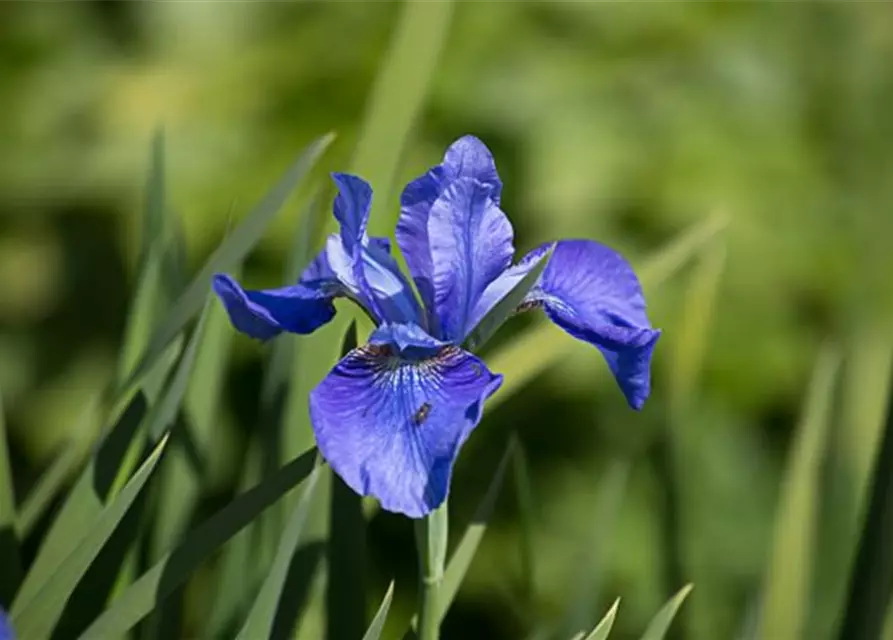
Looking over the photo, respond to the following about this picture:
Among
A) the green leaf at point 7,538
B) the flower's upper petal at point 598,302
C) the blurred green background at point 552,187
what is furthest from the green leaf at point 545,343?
the blurred green background at point 552,187

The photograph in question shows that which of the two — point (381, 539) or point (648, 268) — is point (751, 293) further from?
point (648, 268)

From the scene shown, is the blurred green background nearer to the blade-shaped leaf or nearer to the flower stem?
the blade-shaped leaf

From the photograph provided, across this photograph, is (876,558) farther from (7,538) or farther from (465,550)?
(7,538)

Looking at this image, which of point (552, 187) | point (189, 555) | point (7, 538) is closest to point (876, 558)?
point (189, 555)

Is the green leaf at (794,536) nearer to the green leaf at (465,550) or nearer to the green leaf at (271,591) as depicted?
A: the green leaf at (465,550)

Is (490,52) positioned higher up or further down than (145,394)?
higher up

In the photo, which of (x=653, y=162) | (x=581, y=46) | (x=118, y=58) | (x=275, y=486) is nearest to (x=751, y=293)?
(x=653, y=162)
